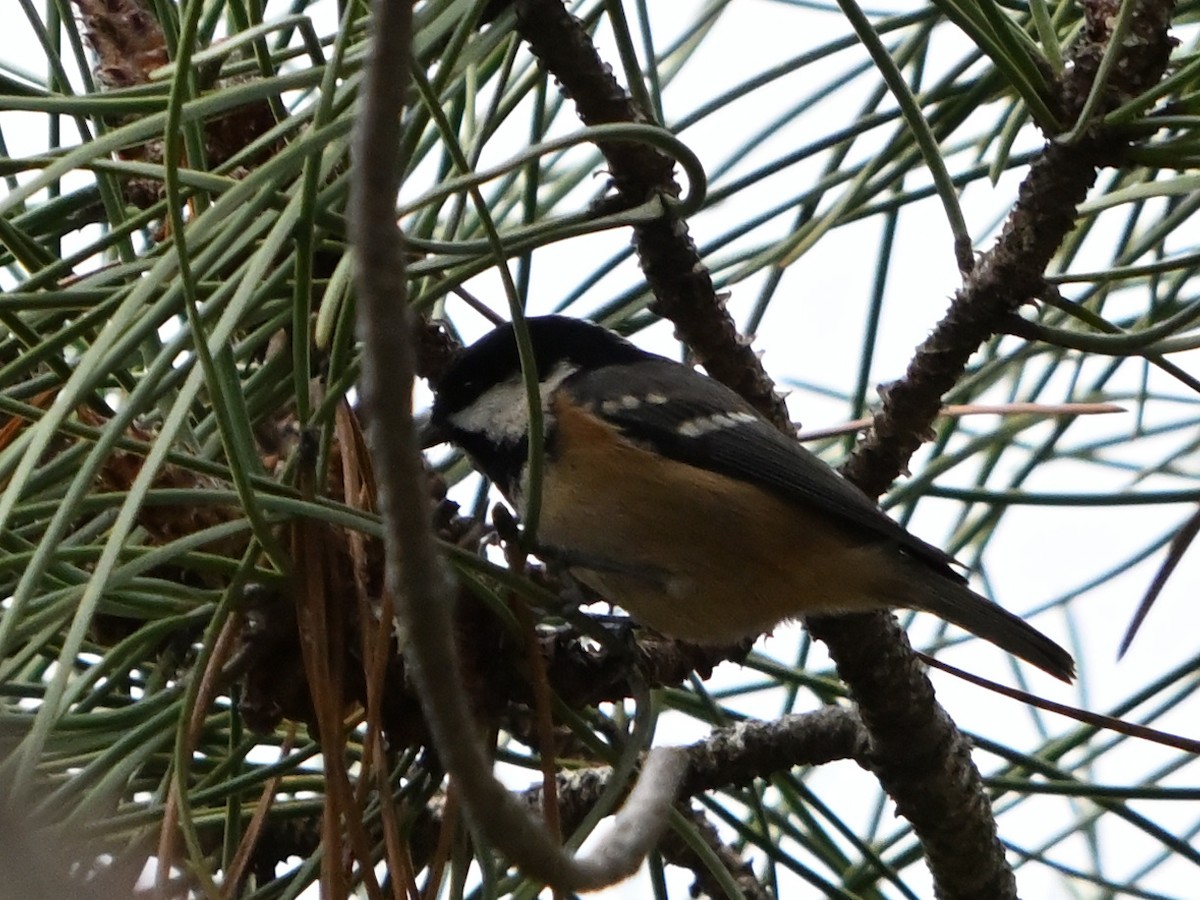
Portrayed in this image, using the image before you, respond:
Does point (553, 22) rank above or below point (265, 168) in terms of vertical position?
above

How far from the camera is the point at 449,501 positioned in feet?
2.63

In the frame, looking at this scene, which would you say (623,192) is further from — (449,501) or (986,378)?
(986,378)

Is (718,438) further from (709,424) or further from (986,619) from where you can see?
(986,619)

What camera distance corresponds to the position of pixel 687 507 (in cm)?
135

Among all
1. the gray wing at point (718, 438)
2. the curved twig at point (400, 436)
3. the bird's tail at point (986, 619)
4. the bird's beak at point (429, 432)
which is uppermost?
the gray wing at point (718, 438)

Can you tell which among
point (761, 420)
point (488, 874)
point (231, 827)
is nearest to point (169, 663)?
point (231, 827)

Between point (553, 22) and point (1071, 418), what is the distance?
60 centimetres

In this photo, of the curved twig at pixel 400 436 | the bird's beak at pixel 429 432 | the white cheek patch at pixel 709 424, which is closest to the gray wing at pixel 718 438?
the white cheek patch at pixel 709 424

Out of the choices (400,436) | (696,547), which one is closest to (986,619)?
(696,547)

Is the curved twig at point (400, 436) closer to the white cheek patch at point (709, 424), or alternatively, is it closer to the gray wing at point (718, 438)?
the gray wing at point (718, 438)

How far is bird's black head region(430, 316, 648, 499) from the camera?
1.17m

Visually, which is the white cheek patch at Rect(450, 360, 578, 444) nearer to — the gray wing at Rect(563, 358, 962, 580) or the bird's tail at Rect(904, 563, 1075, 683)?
the gray wing at Rect(563, 358, 962, 580)

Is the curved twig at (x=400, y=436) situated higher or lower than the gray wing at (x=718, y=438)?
lower

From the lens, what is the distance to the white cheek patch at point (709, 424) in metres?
1.27
